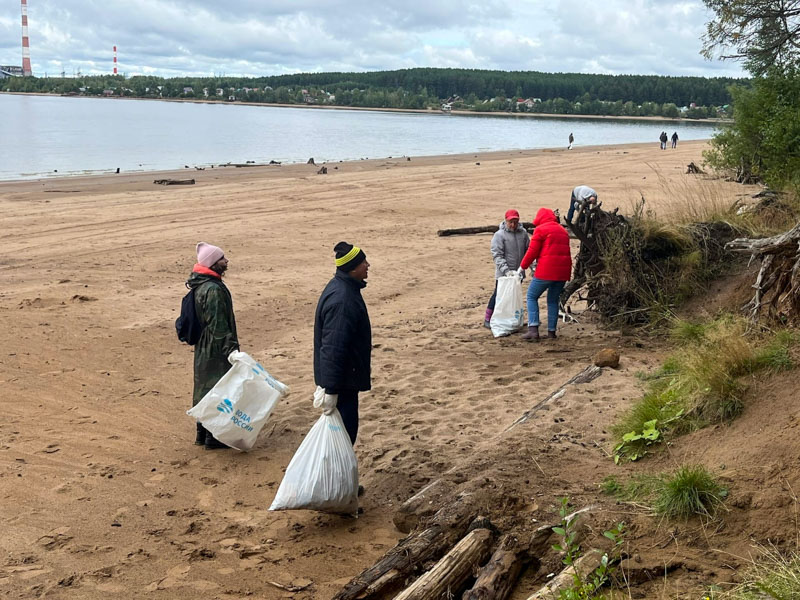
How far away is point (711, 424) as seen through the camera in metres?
5.82

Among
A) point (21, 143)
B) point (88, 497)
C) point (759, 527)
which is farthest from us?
point (21, 143)

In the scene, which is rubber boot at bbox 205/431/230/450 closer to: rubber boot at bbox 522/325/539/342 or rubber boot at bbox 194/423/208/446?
rubber boot at bbox 194/423/208/446

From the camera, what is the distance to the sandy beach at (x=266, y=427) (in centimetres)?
540

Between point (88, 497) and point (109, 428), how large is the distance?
56.6 inches

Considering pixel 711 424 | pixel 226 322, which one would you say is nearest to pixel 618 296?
pixel 711 424

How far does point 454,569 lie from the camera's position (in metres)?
4.45

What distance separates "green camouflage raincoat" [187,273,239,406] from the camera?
274 inches

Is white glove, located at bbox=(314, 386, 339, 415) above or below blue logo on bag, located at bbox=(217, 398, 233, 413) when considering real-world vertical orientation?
above

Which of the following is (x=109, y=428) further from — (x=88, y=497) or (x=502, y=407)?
(x=502, y=407)

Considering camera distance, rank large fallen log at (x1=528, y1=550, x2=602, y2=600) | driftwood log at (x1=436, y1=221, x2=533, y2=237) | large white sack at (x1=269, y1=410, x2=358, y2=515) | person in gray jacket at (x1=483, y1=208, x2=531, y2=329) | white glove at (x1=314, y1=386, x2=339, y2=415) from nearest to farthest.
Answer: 1. large fallen log at (x1=528, y1=550, x2=602, y2=600)
2. large white sack at (x1=269, y1=410, x2=358, y2=515)
3. white glove at (x1=314, y1=386, x2=339, y2=415)
4. person in gray jacket at (x1=483, y1=208, x2=531, y2=329)
5. driftwood log at (x1=436, y1=221, x2=533, y2=237)

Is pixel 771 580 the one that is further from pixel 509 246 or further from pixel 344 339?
pixel 509 246

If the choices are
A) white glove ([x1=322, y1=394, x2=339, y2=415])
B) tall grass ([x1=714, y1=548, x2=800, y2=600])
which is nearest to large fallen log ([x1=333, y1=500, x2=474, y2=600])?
white glove ([x1=322, y1=394, x2=339, y2=415])

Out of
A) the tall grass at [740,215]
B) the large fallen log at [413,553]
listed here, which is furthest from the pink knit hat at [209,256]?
the tall grass at [740,215]

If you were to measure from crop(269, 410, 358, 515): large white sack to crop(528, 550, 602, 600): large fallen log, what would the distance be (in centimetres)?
177
